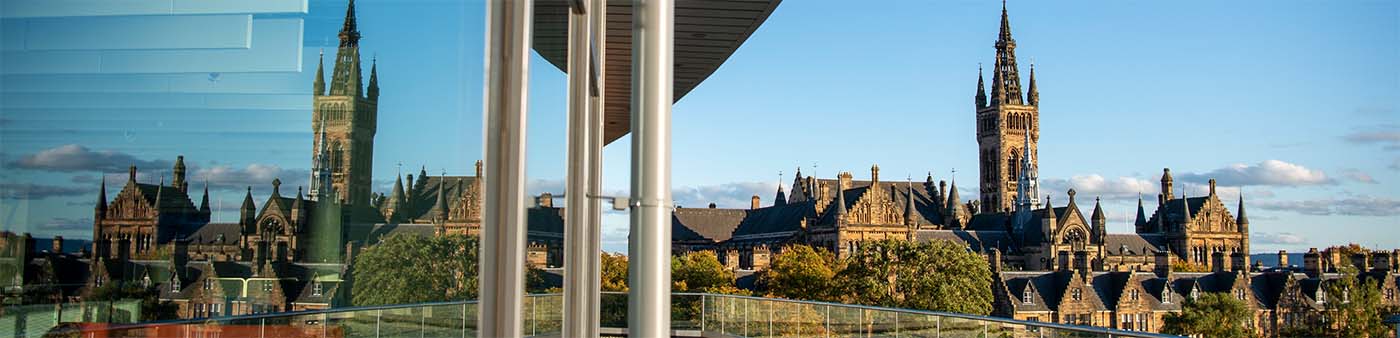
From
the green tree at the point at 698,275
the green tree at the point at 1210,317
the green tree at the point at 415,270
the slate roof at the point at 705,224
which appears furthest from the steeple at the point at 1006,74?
the green tree at the point at 415,270

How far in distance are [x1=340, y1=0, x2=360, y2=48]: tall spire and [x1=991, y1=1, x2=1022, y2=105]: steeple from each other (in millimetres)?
84139

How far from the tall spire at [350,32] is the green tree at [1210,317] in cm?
6341

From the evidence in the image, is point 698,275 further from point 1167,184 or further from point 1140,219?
point 1140,219

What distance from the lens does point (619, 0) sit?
13.3 feet

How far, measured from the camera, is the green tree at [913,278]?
52125 millimetres

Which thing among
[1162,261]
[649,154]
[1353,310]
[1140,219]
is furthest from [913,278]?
[649,154]

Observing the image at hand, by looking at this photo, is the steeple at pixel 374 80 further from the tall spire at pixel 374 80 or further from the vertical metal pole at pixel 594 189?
the vertical metal pole at pixel 594 189

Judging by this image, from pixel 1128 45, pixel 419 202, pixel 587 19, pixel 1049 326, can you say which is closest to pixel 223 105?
pixel 419 202

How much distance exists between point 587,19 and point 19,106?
1936 millimetres

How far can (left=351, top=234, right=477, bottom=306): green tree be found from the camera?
745 mm

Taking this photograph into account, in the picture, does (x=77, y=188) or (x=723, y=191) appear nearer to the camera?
(x=77, y=188)

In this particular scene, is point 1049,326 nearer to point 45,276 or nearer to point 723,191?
point 45,276

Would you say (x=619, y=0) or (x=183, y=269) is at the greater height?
(x=619, y=0)

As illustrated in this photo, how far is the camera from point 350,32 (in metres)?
0.68
